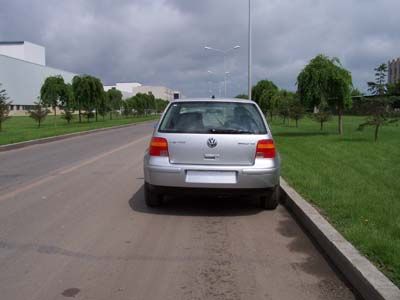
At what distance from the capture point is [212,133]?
6.76 meters

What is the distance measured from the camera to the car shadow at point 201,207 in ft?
23.5

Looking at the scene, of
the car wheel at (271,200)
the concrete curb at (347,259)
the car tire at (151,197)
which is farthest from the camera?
the car wheel at (271,200)

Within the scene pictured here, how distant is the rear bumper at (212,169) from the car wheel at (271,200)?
0.35 m

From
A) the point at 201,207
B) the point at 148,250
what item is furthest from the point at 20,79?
the point at 148,250

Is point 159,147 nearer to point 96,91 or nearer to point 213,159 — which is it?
Result: point 213,159

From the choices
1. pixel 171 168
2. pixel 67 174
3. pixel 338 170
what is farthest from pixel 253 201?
pixel 67 174

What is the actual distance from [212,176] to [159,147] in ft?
2.71

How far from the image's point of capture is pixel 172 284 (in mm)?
4297

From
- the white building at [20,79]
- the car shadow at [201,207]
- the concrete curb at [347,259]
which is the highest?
the white building at [20,79]

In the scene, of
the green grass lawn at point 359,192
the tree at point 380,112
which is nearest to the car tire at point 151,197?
the green grass lawn at point 359,192

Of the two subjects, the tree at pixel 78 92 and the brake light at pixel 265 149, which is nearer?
the brake light at pixel 265 149

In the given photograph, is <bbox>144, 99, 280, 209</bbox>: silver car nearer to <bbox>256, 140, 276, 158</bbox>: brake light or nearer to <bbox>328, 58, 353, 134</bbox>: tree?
<bbox>256, 140, 276, 158</bbox>: brake light

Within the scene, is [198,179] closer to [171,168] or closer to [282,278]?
[171,168]

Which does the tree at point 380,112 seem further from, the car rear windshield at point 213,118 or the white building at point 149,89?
the white building at point 149,89
